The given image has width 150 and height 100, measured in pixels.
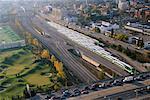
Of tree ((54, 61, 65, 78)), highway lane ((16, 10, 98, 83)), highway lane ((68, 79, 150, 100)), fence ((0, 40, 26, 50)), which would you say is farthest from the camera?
fence ((0, 40, 26, 50))

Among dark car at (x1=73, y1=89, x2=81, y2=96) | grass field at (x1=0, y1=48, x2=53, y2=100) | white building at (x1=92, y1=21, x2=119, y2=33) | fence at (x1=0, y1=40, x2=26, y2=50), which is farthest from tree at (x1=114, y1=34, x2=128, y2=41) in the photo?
dark car at (x1=73, y1=89, x2=81, y2=96)

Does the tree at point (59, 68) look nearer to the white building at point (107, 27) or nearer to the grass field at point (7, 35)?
the grass field at point (7, 35)

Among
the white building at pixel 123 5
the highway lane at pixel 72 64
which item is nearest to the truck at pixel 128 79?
the highway lane at pixel 72 64

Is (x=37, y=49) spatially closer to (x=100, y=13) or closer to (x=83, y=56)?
(x=83, y=56)

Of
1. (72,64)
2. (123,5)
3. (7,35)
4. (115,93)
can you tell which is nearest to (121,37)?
(72,64)

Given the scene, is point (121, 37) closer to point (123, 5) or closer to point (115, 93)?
point (115, 93)

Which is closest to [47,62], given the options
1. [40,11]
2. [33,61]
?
[33,61]

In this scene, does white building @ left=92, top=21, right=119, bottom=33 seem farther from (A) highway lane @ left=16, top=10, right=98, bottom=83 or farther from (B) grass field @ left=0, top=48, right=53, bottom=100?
(B) grass field @ left=0, top=48, right=53, bottom=100
